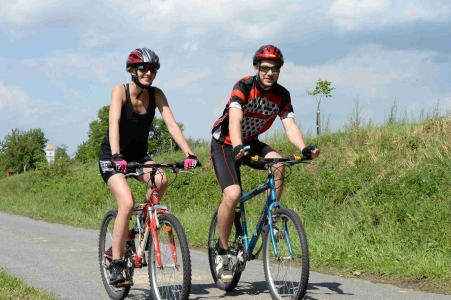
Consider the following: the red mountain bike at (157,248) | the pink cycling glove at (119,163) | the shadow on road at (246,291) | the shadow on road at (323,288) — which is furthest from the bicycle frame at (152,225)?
the shadow on road at (323,288)

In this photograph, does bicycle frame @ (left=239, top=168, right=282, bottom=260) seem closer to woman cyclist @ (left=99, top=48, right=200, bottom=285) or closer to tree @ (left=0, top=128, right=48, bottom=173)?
woman cyclist @ (left=99, top=48, right=200, bottom=285)

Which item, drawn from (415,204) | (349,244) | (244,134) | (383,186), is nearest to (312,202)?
(383,186)

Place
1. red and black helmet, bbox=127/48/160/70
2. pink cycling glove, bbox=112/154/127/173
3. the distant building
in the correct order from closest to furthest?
pink cycling glove, bbox=112/154/127/173 < red and black helmet, bbox=127/48/160/70 < the distant building

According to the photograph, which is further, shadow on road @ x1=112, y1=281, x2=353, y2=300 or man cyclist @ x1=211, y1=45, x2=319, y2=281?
shadow on road @ x1=112, y1=281, x2=353, y2=300

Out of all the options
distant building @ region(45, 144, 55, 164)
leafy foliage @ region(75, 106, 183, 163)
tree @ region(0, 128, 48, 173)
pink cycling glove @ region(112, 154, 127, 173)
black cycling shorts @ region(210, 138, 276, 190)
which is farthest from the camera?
tree @ region(0, 128, 48, 173)

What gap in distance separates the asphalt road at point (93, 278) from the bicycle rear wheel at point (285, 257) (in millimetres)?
554

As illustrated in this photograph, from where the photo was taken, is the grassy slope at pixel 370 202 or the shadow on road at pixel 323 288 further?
the grassy slope at pixel 370 202

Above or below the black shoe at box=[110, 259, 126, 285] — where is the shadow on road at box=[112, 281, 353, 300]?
below

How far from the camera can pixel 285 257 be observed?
17.8 ft

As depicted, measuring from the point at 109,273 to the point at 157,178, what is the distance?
128 centimetres

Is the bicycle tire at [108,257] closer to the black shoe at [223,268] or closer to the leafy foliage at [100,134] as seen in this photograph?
the black shoe at [223,268]

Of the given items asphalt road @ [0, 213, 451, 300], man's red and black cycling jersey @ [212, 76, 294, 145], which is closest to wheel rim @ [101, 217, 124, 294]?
asphalt road @ [0, 213, 451, 300]

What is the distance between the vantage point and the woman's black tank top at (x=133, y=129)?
588 cm

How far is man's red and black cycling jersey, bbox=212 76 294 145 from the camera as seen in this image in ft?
19.6
